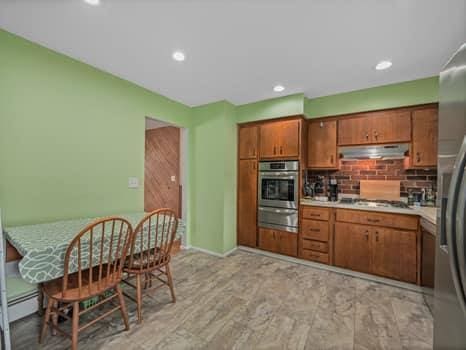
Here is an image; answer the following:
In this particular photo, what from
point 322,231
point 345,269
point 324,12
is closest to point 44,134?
point 324,12

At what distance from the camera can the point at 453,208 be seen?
2.77 feet

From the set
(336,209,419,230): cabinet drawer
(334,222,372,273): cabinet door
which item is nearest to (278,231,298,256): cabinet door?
(334,222,372,273): cabinet door

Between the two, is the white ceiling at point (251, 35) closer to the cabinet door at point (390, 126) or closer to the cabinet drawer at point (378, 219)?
the cabinet door at point (390, 126)

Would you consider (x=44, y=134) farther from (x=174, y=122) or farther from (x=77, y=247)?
(x=174, y=122)

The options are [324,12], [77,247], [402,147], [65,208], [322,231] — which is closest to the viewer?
[77,247]

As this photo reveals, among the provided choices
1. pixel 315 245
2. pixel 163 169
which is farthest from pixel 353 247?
pixel 163 169

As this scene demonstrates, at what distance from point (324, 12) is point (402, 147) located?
200cm

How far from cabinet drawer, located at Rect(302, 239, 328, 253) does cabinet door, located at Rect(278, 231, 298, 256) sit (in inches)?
5.3

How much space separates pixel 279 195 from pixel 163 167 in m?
2.62

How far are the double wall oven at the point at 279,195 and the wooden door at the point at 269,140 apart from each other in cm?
15

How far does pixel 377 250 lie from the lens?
2420mm

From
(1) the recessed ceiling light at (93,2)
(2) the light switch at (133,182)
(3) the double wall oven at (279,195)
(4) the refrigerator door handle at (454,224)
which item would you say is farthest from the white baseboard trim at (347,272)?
(1) the recessed ceiling light at (93,2)

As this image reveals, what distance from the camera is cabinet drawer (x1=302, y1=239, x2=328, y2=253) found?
275 centimetres

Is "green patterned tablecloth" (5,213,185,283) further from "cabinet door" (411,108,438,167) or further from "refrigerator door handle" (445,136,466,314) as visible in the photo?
"cabinet door" (411,108,438,167)
